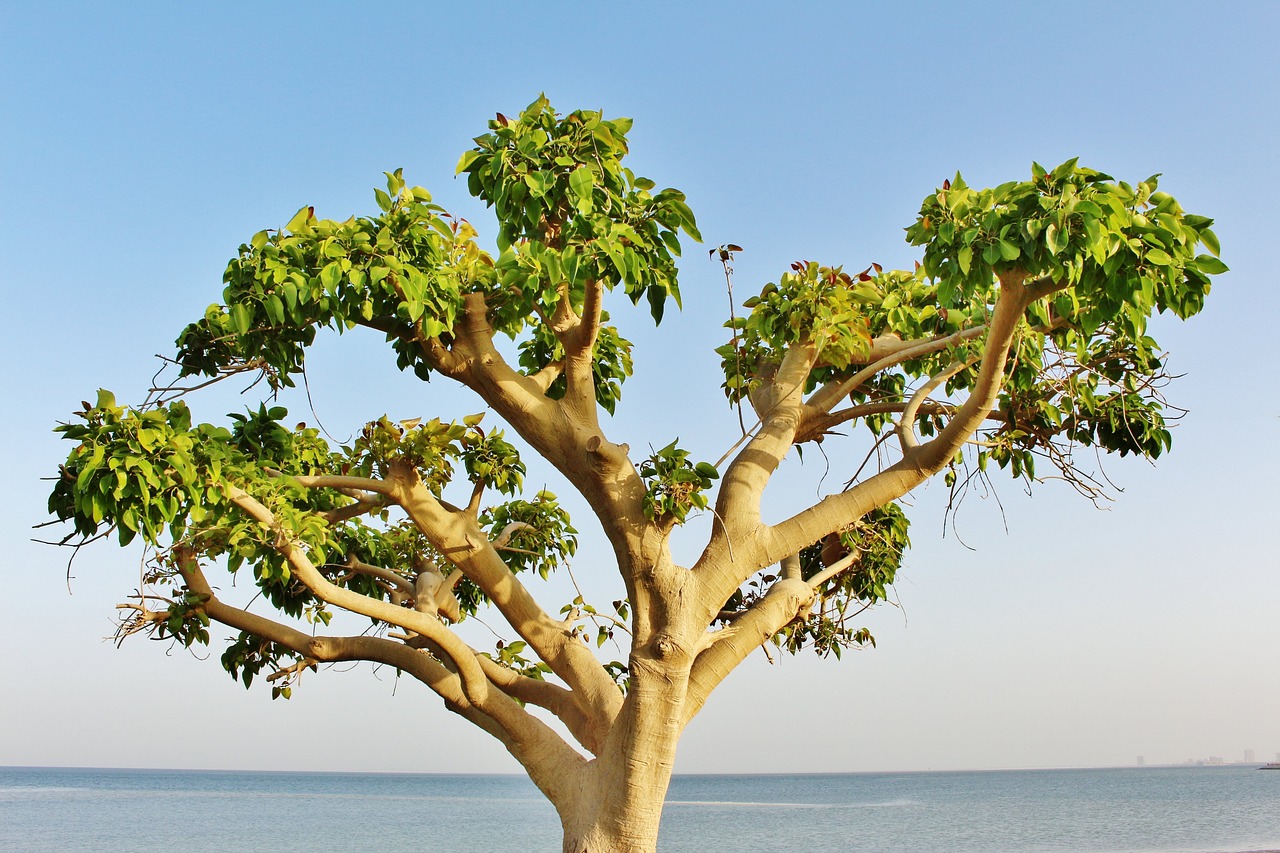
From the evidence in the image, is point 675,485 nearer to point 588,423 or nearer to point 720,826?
point 588,423

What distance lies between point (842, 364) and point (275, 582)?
12.9 ft

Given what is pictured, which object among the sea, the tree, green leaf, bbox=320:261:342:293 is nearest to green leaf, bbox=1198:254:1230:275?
the tree

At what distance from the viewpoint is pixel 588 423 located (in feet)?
19.0

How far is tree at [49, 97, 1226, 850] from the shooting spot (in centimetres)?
438

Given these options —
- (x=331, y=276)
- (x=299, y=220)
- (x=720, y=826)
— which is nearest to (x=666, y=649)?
(x=331, y=276)

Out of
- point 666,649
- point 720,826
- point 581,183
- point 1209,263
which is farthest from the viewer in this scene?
point 720,826

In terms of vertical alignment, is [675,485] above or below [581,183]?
below

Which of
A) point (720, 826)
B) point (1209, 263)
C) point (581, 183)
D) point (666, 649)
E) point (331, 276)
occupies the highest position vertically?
point (581, 183)

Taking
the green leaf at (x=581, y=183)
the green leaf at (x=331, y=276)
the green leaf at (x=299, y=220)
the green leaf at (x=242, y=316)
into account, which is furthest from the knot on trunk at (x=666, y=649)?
the green leaf at (x=299, y=220)

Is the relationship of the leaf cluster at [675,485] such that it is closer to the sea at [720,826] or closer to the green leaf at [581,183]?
the green leaf at [581,183]

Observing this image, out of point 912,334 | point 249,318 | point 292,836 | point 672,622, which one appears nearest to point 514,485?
point 672,622

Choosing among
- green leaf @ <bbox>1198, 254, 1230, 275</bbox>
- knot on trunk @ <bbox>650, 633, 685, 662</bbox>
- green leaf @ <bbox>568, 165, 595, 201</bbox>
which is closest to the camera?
green leaf @ <bbox>1198, 254, 1230, 275</bbox>

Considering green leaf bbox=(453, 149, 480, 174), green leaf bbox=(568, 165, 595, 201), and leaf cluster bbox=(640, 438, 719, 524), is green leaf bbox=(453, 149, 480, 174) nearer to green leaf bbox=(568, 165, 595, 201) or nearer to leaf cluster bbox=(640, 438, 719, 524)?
→ green leaf bbox=(568, 165, 595, 201)

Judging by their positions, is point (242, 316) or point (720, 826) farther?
point (720, 826)
